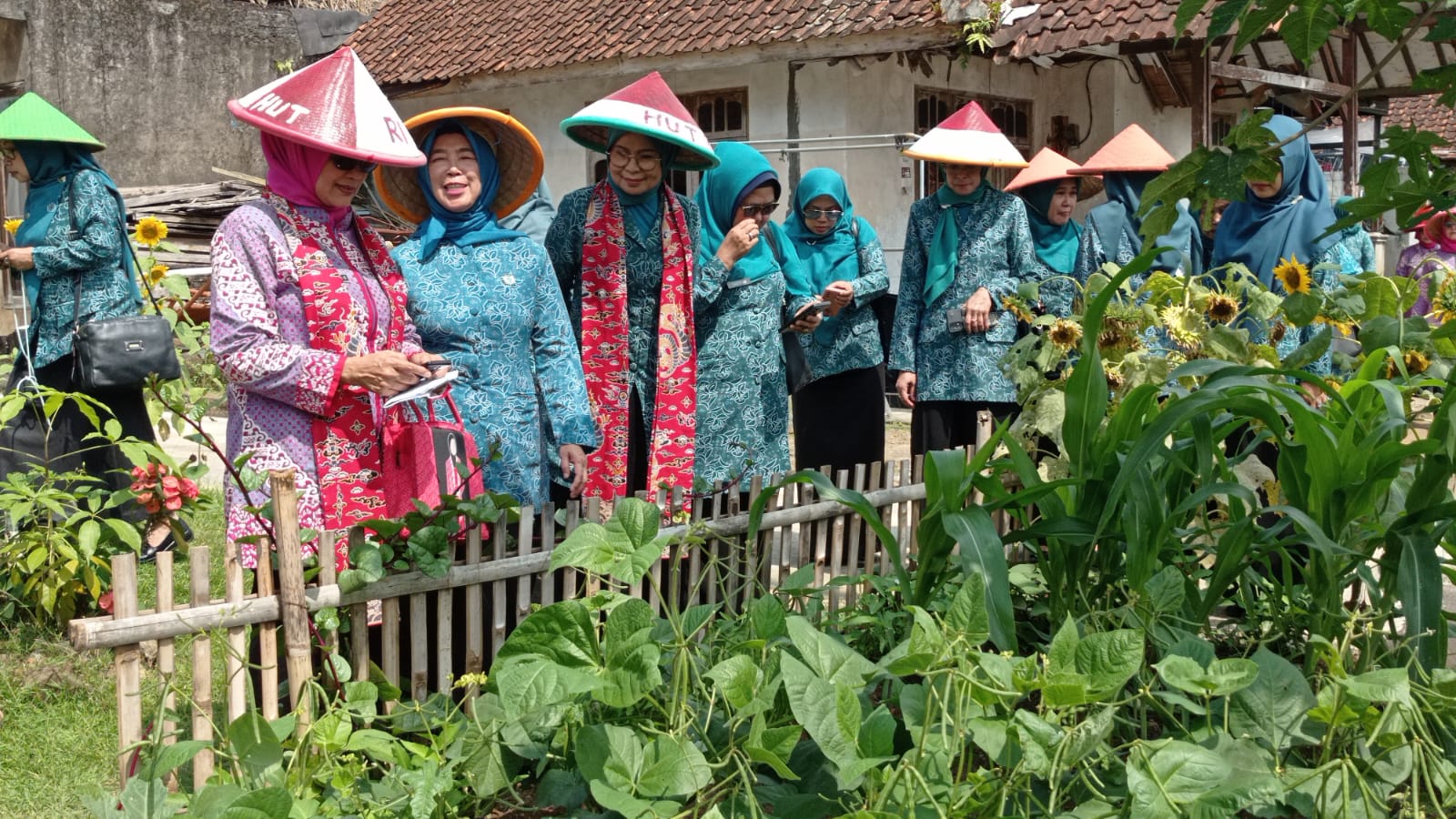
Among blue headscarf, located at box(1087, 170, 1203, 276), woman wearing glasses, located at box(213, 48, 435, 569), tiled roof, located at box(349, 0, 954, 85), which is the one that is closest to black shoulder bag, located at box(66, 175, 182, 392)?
woman wearing glasses, located at box(213, 48, 435, 569)

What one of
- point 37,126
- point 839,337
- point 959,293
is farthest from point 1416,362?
point 37,126

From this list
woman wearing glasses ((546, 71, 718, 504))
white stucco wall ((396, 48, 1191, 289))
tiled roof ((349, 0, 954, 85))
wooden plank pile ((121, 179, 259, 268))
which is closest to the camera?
woman wearing glasses ((546, 71, 718, 504))

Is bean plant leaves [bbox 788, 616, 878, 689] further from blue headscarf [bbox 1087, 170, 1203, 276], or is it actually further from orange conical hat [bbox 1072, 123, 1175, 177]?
orange conical hat [bbox 1072, 123, 1175, 177]

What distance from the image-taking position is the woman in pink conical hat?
17.1ft

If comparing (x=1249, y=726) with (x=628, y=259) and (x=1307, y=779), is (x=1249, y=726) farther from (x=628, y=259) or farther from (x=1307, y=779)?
(x=628, y=259)

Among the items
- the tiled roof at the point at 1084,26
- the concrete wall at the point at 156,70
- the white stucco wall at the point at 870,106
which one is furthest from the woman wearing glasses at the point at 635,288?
the concrete wall at the point at 156,70

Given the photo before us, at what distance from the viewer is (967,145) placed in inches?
216

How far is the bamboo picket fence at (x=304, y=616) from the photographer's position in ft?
7.55

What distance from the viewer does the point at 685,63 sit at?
1291cm

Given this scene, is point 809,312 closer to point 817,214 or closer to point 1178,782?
point 817,214

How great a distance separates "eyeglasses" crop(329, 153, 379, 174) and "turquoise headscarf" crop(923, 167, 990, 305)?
2739 mm

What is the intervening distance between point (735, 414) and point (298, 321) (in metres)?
1.70

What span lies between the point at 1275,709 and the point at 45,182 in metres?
4.77

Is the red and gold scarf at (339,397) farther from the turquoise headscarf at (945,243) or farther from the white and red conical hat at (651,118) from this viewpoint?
the turquoise headscarf at (945,243)
